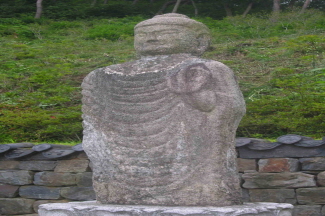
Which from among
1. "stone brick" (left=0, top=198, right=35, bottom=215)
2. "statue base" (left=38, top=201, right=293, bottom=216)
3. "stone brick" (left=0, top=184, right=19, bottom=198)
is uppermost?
"statue base" (left=38, top=201, right=293, bottom=216)

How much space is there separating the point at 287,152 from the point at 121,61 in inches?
246

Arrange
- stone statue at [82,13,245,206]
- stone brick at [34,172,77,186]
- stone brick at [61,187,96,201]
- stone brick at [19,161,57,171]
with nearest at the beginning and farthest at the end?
stone statue at [82,13,245,206]
stone brick at [61,187,96,201]
stone brick at [34,172,77,186]
stone brick at [19,161,57,171]

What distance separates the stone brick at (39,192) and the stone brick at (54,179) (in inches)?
2.3

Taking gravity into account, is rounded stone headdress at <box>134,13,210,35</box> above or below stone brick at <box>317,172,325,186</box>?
above

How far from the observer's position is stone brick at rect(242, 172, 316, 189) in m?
5.13

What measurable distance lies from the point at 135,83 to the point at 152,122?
0.28 metres

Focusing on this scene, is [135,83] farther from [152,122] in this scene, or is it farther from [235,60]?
[235,60]

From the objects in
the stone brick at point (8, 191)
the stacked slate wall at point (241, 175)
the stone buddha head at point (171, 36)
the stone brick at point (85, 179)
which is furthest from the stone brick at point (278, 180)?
the stone brick at point (8, 191)

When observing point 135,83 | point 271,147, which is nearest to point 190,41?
point 135,83

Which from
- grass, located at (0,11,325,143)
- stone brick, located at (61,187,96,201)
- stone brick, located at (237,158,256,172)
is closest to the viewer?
stone brick, located at (237,158,256,172)

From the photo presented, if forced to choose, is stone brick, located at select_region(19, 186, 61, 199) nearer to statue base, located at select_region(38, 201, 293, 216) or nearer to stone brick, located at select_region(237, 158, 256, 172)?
stone brick, located at select_region(237, 158, 256, 172)

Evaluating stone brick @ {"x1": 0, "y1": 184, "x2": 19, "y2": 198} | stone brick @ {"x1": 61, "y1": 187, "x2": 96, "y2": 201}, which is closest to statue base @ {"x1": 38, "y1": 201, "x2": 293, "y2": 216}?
stone brick @ {"x1": 61, "y1": 187, "x2": 96, "y2": 201}

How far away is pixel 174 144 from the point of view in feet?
9.64

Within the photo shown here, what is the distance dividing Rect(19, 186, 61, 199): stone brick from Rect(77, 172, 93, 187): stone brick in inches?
11.1
